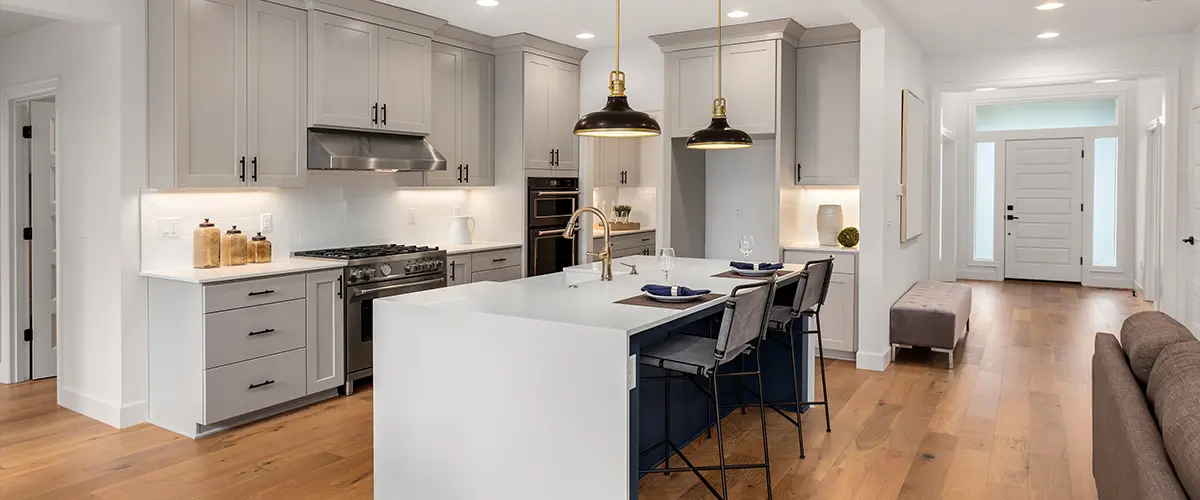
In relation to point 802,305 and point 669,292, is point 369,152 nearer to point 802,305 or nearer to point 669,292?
point 669,292

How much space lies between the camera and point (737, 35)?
19.6ft

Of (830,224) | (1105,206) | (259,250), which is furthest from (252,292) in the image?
(1105,206)

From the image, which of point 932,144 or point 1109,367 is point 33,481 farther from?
point 932,144

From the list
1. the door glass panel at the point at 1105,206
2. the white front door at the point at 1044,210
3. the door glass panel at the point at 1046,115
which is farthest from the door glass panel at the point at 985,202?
the door glass panel at the point at 1105,206

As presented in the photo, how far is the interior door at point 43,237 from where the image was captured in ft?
17.2

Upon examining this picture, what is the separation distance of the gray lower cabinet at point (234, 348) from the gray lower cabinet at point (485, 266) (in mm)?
1194

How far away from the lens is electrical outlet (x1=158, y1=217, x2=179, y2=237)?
14.7 feet

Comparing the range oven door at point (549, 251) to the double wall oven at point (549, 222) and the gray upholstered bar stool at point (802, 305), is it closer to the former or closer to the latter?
the double wall oven at point (549, 222)

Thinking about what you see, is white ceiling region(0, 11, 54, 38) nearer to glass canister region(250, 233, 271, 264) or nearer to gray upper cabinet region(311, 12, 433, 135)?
gray upper cabinet region(311, 12, 433, 135)

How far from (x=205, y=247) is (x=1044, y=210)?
1012 cm

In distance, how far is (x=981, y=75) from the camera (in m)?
7.07

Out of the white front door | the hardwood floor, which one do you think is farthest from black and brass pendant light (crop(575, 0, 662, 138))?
the white front door

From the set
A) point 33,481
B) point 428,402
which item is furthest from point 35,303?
point 428,402

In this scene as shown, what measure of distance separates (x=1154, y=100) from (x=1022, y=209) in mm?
2194
